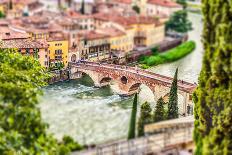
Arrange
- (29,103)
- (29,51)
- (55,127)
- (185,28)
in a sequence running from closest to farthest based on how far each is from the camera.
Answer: (29,103), (55,127), (29,51), (185,28)

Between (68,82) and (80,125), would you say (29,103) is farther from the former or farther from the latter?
(68,82)

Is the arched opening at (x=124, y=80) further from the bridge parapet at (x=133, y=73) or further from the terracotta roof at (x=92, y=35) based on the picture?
the terracotta roof at (x=92, y=35)

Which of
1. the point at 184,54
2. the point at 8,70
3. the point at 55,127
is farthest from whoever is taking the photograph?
the point at 184,54

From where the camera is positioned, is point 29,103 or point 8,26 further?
point 8,26

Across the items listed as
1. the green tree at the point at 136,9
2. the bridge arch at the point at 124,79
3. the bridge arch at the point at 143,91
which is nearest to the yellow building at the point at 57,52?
the bridge arch at the point at 124,79

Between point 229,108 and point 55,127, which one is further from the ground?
point 229,108

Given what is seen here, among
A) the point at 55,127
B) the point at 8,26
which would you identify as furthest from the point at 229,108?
A: the point at 8,26
